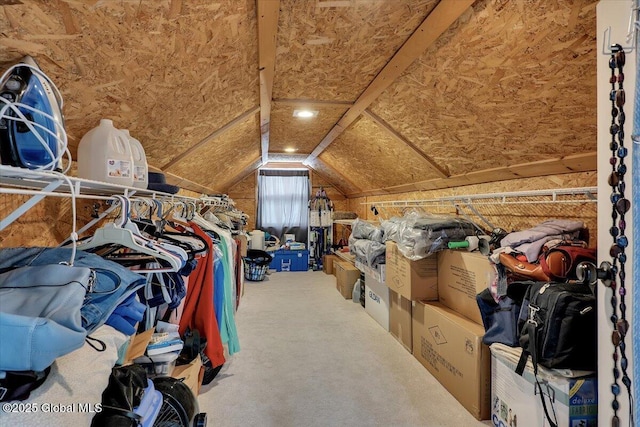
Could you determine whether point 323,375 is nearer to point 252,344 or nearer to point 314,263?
point 252,344

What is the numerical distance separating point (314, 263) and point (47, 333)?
20.5 feet

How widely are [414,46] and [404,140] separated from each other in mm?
1221

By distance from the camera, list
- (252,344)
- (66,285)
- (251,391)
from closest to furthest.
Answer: (66,285) < (251,391) < (252,344)

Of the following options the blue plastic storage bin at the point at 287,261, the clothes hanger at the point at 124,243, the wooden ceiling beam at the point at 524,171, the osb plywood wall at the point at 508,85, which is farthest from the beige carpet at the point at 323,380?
the blue plastic storage bin at the point at 287,261

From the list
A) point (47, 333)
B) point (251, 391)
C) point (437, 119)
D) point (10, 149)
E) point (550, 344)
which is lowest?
point (251, 391)

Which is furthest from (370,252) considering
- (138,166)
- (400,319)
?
(138,166)

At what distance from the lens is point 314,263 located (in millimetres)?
6828

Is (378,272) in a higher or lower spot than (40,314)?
lower

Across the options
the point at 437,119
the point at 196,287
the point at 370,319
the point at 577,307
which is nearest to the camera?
the point at 577,307

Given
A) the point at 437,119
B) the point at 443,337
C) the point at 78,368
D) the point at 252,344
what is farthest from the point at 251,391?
the point at 437,119

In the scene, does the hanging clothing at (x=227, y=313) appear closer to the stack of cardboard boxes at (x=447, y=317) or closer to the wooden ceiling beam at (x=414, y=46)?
the stack of cardboard boxes at (x=447, y=317)

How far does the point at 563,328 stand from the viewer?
1.27 metres

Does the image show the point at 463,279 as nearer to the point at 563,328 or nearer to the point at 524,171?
the point at 524,171

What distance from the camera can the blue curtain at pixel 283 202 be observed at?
7.22m
